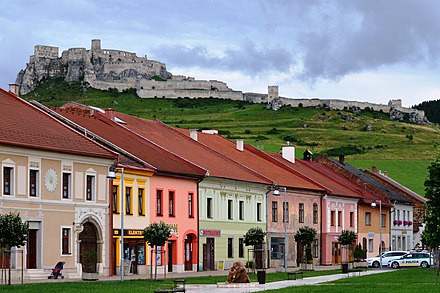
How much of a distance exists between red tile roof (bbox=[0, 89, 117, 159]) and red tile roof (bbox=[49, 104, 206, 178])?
548cm

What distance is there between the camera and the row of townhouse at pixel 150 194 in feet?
176

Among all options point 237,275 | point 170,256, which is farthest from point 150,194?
point 237,275

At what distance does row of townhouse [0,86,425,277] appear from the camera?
53562mm

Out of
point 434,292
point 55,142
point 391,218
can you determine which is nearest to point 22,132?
point 55,142

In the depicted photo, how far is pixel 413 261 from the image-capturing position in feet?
273

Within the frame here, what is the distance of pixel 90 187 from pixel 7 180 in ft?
21.9

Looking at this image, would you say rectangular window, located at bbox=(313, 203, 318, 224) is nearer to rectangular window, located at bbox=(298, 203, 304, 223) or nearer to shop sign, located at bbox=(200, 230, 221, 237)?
rectangular window, located at bbox=(298, 203, 304, 223)

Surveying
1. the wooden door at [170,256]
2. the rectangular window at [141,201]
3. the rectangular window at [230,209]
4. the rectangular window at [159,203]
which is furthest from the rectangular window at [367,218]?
the rectangular window at [141,201]

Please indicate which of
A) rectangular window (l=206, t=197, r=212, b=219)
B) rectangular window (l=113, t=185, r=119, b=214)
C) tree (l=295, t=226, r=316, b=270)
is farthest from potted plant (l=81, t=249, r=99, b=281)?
tree (l=295, t=226, r=316, b=270)

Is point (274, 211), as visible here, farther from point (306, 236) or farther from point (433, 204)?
point (433, 204)

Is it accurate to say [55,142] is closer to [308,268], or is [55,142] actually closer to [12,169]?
[12,169]

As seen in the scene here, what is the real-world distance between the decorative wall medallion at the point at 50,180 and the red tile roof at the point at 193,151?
1708 cm

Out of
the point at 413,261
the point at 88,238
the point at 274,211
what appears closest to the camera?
the point at 88,238

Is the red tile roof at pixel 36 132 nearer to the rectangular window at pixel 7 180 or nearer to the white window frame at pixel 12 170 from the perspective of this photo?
the white window frame at pixel 12 170
